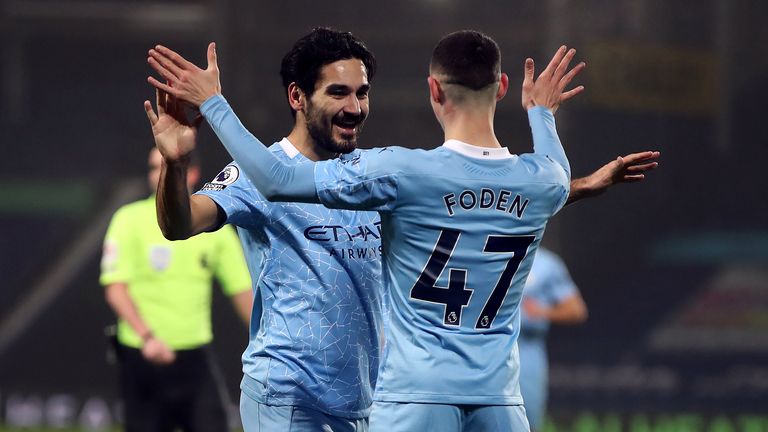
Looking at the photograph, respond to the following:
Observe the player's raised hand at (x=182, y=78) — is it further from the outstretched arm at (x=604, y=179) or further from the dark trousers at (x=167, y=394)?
the dark trousers at (x=167, y=394)

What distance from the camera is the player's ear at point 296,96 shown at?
4.42m

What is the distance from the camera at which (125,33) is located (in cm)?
1162

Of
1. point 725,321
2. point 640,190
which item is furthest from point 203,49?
point 725,321

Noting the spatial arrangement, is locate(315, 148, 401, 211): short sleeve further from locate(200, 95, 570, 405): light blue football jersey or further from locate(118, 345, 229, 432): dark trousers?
locate(118, 345, 229, 432): dark trousers

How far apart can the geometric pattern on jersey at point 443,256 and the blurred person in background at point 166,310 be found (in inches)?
143

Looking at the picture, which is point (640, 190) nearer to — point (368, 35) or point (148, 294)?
point (368, 35)

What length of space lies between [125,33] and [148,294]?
183 inches

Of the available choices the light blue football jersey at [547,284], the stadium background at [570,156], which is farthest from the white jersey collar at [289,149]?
the stadium background at [570,156]

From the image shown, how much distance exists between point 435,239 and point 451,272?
0.10 metres

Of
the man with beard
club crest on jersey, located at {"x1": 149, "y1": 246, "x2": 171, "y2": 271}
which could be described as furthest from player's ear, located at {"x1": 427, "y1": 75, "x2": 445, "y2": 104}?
club crest on jersey, located at {"x1": 149, "y1": 246, "x2": 171, "y2": 271}

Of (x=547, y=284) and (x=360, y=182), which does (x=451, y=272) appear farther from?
(x=547, y=284)

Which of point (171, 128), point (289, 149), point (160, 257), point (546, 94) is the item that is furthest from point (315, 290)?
point (160, 257)

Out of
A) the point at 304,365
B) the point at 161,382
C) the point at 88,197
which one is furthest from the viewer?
the point at 88,197

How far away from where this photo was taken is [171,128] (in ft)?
12.4
